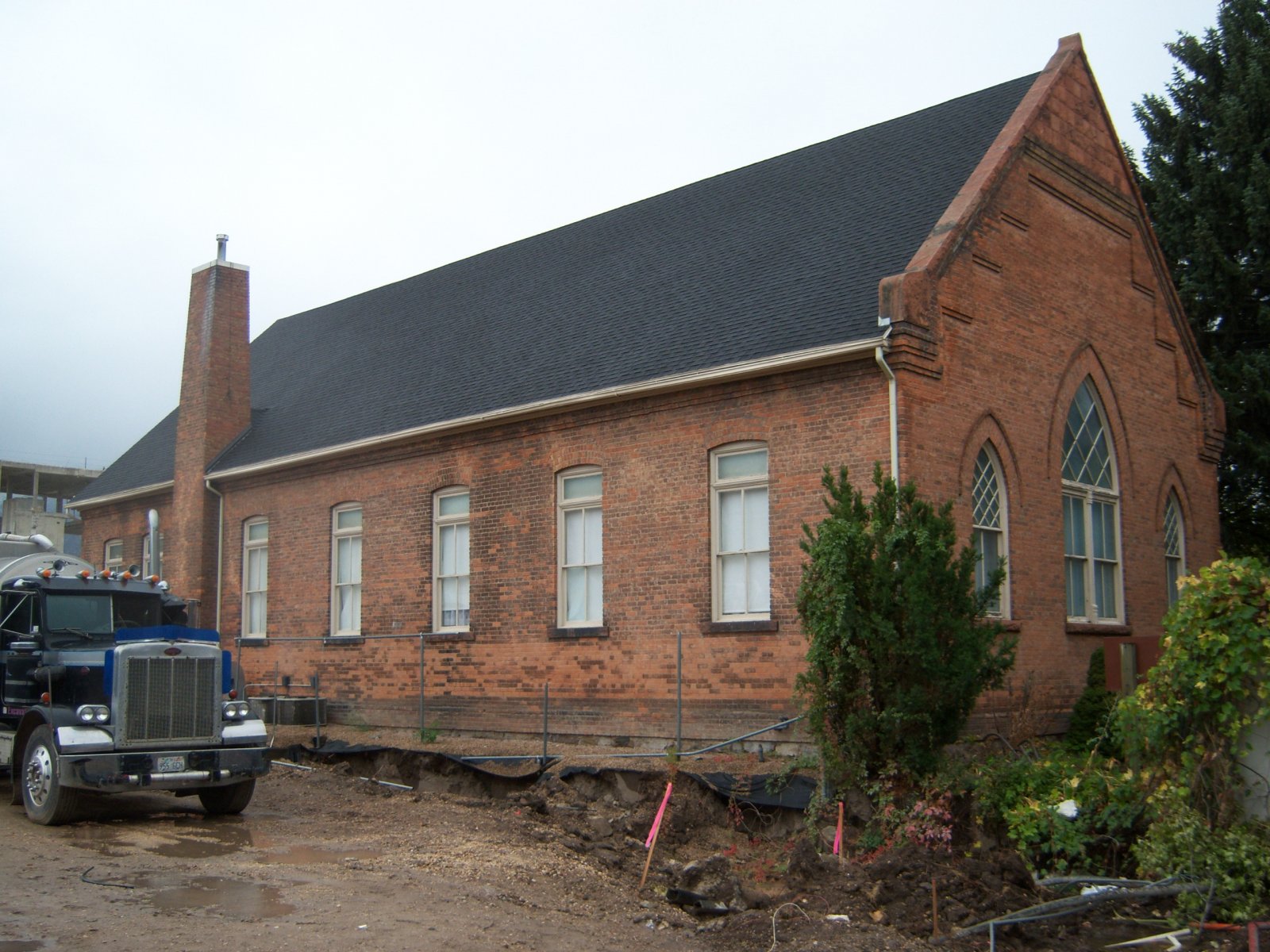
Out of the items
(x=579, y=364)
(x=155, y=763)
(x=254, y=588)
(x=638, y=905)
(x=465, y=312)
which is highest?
(x=465, y=312)

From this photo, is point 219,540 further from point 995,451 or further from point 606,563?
point 995,451

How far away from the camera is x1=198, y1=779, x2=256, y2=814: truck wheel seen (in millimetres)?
13750

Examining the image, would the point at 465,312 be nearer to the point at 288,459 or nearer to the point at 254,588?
the point at 288,459

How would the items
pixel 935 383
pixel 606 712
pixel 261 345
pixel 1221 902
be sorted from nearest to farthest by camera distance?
pixel 1221 902 < pixel 935 383 < pixel 606 712 < pixel 261 345

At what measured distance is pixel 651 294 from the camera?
19.7 meters

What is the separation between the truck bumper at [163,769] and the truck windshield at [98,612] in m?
2.18

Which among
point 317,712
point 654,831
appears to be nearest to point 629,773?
point 654,831

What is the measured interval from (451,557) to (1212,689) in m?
12.3

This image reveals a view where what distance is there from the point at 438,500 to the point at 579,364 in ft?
11.2

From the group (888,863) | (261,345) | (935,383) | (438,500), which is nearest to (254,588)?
(438,500)

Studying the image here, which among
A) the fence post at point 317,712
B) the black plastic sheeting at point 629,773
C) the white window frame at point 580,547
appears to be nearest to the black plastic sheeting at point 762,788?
the black plastic sheeting at point 629,773

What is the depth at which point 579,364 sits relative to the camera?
18656 mm

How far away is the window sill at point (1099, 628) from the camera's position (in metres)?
17.0

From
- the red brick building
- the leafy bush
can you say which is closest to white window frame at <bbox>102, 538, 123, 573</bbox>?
the red brick building
